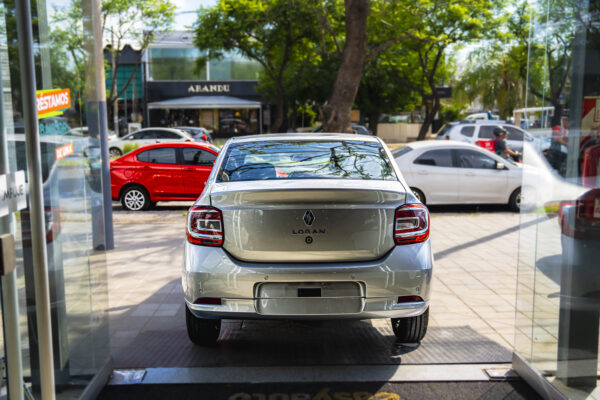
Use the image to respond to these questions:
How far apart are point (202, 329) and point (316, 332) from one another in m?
1.04

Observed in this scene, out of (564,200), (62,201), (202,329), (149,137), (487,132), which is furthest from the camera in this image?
(149,137)

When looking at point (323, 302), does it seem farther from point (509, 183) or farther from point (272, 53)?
point (272, 53)

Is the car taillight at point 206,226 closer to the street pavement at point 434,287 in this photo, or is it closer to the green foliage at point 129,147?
the street pavement at point 434,287

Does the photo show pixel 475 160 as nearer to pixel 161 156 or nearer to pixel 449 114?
pixel 161 156

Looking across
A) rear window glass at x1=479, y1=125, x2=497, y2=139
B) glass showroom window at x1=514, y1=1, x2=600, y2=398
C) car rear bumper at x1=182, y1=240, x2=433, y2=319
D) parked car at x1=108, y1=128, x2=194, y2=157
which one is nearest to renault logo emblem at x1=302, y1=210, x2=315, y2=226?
car rear bumper at x1=182, y1=240, x2=433, y2=319

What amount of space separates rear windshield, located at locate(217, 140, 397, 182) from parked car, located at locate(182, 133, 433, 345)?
0.35m

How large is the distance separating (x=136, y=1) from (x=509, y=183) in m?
22.1

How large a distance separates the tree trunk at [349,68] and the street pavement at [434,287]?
3375mm

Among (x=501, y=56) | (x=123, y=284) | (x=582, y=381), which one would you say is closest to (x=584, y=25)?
(x=582, y=381)

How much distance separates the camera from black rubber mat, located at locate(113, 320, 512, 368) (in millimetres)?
4336

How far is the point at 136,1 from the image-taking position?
28.2 m

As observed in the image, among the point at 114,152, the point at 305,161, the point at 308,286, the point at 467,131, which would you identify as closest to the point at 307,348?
the point at 308,286

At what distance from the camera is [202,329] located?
14.8 feet

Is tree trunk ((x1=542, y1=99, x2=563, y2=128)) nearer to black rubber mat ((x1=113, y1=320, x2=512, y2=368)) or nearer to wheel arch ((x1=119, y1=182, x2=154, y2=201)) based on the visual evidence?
black rubber mat ((x1=113, y1=320, x2=512, y2=368))
